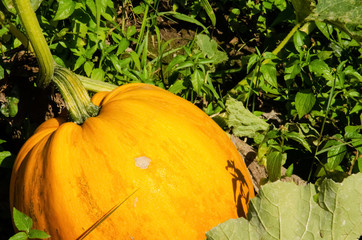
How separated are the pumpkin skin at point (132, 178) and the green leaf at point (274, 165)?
0.93 feet

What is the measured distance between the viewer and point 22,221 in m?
1.90

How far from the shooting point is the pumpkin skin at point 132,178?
194 centimetres

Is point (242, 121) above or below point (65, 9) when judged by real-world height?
below

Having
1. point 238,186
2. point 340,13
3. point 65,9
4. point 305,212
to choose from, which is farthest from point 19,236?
point 340,13

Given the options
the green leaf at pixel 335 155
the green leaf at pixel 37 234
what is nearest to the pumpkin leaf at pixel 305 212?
the green leaf at pixel 335 155

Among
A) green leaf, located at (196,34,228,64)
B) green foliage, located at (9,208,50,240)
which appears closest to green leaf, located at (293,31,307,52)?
green leaf, located at (196,34,228,64)

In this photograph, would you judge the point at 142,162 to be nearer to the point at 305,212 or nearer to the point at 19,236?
the point at 19,236

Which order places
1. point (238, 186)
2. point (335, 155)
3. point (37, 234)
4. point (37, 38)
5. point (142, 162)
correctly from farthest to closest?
point (335, 155) → point (37, 38) → point (238, 186) → point (142, 162) → point (37, 234)

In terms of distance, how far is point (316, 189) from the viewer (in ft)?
6.90

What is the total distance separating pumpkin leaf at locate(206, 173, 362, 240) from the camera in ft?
6.56

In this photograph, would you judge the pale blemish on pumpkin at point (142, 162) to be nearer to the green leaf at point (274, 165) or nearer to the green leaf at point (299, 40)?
the green leaf at point (274, 165)

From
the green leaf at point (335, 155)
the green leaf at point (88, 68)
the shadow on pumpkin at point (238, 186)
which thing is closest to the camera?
the shadow on pumpkin at point (238, 186)

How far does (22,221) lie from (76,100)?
24.8 inches

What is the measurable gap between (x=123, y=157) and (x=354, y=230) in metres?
1.01
